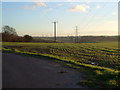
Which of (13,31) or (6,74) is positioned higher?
(13,31)

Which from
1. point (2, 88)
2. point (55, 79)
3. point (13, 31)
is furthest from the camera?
point (13, 31)

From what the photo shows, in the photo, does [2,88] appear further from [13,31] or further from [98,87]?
[13,31]

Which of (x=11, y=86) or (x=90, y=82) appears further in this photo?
(x=90, y=82)

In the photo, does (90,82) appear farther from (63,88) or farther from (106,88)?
(63,88)

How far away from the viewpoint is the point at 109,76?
7.58 metres

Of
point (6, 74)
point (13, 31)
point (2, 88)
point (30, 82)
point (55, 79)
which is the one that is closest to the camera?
point (2, 88)

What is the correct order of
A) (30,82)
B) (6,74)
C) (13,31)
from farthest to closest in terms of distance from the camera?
(13,31), (6,74), (30,82)

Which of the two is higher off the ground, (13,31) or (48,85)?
(13,31)

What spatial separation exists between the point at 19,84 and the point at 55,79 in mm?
1719

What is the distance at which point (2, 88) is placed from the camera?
19.1ft

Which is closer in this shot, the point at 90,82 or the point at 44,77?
the point at 90,82

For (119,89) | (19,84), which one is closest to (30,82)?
(19,84)

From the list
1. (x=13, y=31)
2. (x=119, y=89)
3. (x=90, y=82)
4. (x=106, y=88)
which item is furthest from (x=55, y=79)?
(x=13, y=31)

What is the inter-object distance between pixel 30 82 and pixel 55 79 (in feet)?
4.01
